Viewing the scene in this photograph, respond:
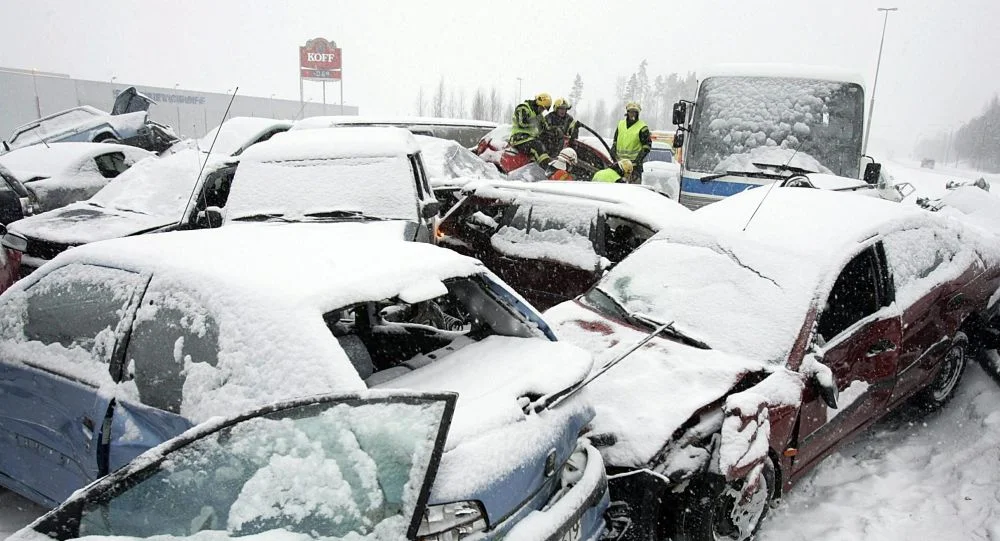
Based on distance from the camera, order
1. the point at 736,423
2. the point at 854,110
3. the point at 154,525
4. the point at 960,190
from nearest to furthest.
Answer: the point at 154,525, the point at 736,423, the point at 854,110, the point at 960,190

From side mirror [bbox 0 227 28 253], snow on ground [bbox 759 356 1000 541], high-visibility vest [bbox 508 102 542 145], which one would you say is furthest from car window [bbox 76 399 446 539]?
high-visibility vest [bbox 508 102 542 145]

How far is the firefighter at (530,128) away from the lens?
404 inches

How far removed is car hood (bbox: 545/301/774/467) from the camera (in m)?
3.08

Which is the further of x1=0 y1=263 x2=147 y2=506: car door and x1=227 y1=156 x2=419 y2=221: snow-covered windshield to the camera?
x1=227 y1=156 x2=419 y2=221: snow-covered windshield

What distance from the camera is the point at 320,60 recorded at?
151ft

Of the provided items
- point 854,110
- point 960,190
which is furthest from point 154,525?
point 960,190

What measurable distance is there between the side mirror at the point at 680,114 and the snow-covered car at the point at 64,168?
→ 7.00 meters

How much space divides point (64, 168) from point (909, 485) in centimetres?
1052

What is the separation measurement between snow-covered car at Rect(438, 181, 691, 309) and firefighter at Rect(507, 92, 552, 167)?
436cm

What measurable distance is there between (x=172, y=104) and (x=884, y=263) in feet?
125

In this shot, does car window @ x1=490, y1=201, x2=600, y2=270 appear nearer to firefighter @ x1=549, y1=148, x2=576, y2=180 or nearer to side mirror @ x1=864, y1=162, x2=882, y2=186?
firefighter @ x1=549, y1=148, x2=576, y2=180

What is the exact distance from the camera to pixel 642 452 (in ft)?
9.91

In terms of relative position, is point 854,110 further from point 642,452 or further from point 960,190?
point 642,452

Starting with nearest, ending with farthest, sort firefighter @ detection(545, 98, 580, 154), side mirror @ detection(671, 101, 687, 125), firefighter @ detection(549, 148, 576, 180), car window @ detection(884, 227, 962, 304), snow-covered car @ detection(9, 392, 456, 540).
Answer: snow-covered car @ detection(9, 392, 456, 540)
car window @ detection(884, 227, 962, 304)
side mirror @ detection(671, 101, 687, 125)
firefighter @ detection(549, 148, 576, 180)
firefighter @ detection(545, 98, 580, 154)
